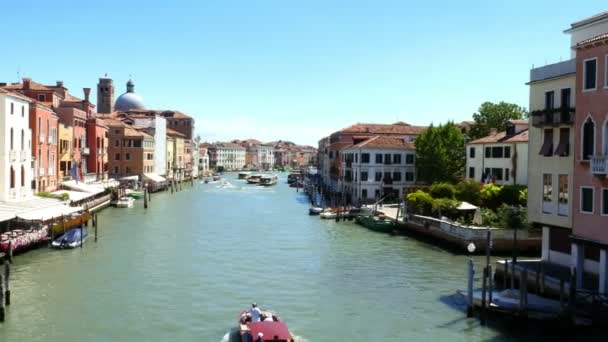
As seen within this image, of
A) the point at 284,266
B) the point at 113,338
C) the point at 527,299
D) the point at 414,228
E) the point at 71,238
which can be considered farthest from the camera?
the point at 414,228

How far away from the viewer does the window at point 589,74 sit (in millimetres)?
18141

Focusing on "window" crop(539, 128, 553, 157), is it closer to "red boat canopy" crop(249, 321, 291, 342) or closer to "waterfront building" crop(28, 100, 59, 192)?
"red boat canopy" crop(249, 321, 291, 342)

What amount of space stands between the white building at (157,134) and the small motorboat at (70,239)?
55334mm

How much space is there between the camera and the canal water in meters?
17.5

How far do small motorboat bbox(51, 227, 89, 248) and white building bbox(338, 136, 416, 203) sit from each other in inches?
1087

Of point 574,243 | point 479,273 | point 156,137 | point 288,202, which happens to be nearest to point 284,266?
point 479,273

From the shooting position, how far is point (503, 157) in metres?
42.1

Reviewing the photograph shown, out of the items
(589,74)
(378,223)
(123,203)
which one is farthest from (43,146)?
(589,74)

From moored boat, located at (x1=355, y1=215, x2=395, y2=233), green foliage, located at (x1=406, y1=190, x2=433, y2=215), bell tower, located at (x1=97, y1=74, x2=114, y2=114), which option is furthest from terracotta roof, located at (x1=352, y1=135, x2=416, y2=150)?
bell tower, located at (x1=97, y1=74, x2=114, y2=114)

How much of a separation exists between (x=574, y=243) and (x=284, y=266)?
12299 mm

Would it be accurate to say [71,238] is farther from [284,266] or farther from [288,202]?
[288,202]

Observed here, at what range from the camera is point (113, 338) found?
16.7 metres

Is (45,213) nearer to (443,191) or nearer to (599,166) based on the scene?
(443,191)

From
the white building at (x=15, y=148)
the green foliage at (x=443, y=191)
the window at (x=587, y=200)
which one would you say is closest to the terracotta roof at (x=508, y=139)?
the green foliage at (x=443, y=191)
